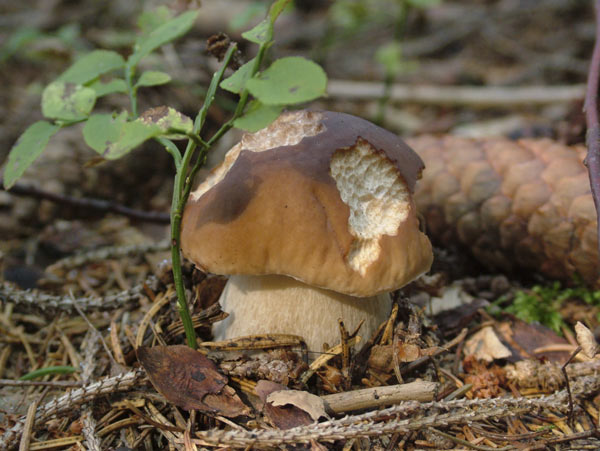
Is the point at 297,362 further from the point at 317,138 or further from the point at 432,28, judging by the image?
the point at 432,28

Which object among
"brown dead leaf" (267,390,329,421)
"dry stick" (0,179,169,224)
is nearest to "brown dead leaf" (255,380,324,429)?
"brown dead leaf" (267,390,329,421)

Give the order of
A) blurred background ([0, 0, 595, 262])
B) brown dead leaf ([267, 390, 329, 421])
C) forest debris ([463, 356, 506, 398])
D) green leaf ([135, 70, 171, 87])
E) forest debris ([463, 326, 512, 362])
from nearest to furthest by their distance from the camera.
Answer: brown dead leaf ([267, 390, 329, 421])
green leaf ([135, 70, 171, 87])
forest debris ([463, 356, 506, 398])
forest debris ([463, 326, 512, 362])
blurred background ([0, 0, 595, 262])

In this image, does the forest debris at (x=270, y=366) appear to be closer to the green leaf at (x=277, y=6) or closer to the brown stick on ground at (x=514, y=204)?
the green leaf at (x=277, y=6)

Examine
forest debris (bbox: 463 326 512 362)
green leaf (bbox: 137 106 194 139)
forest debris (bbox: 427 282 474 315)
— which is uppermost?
green leaf (bbox: 137 106 194 139)

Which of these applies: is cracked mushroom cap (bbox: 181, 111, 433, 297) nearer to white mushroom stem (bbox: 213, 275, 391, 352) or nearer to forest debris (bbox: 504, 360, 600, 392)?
white mushroom stem (bbox: 213, 275, 391, 352)

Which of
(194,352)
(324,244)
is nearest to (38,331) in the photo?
(194,352)

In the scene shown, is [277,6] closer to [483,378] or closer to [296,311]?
[296,311]
